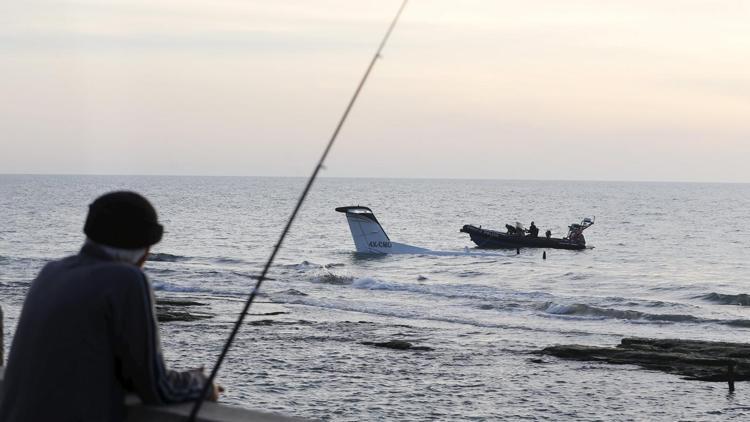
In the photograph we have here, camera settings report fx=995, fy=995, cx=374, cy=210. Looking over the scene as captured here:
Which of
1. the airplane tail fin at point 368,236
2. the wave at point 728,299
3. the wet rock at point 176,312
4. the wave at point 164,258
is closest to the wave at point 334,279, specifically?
the wet rock at point 176,312

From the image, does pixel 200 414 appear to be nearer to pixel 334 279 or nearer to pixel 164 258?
pixel 334 279

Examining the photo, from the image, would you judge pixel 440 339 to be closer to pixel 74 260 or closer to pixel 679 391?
pixel 679 391

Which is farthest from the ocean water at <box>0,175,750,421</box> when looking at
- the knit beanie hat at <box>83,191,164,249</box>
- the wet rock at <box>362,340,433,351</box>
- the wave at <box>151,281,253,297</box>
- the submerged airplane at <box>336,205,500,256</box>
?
the knit beanie hat at <box>83,191,164,249</box>

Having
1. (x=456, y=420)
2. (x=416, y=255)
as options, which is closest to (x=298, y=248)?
(x=416, y=255)

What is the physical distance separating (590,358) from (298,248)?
4373 centimetres

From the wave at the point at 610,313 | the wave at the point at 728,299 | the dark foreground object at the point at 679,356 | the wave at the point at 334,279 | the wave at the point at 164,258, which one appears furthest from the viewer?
the wave at the point at 164,258

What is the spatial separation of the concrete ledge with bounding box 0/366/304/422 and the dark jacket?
4.3 inches

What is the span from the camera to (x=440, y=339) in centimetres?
2130

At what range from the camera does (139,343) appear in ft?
8.32

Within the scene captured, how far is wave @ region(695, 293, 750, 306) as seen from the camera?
111 feet

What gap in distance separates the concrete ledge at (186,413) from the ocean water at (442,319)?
420 inches

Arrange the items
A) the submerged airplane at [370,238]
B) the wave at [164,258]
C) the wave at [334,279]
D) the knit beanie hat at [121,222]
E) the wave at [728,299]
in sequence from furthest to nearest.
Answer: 1. the submerged airplane at [370,238]
2. the wave at [164,258]
3. the wave at [334,279]
4. the wave at [728,299]
5. the knit beanie hat at [121,222]

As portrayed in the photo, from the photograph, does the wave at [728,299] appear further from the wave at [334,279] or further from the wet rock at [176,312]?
the wet rock at [176,312]

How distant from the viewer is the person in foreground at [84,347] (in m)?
2.52
